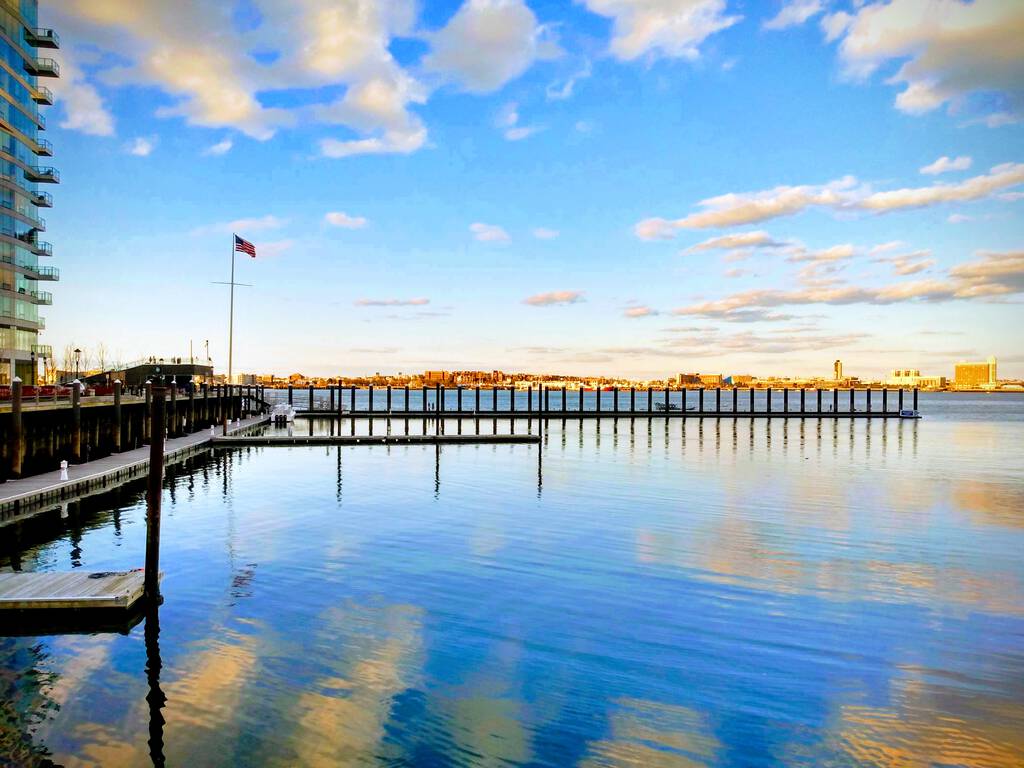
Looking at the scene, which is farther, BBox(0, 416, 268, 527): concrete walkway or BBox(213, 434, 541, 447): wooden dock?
BBox(213, 434, 541, 447): wooden dock

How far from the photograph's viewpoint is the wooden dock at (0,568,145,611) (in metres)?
14.9

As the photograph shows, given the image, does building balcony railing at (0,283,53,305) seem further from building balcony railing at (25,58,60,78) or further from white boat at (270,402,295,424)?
white boat at (270,402,295,424)

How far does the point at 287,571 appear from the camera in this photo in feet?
66.1

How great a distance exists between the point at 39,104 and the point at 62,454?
66555mm

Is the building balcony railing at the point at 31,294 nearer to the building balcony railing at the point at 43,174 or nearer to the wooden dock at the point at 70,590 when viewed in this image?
the building balcony railing at the point at 43,174

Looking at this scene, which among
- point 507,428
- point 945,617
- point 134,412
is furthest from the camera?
point 507,428

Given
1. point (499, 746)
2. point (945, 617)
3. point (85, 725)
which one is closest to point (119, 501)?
point (85, 725)

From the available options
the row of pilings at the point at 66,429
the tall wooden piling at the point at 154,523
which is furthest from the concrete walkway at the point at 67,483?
the tall wooden piling at the point at 154,523

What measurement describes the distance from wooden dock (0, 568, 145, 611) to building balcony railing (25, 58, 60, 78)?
82961 mm

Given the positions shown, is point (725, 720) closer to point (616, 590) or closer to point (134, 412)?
point (616, 590)

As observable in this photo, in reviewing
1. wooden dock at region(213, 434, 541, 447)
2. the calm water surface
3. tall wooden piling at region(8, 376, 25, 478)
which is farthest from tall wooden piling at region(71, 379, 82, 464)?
wooden dock at region(213, 434, 541, 447)

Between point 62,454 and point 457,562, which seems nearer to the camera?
point 457,562

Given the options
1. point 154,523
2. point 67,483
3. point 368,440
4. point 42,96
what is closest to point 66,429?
point 67,483

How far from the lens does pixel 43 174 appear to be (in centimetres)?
8194
